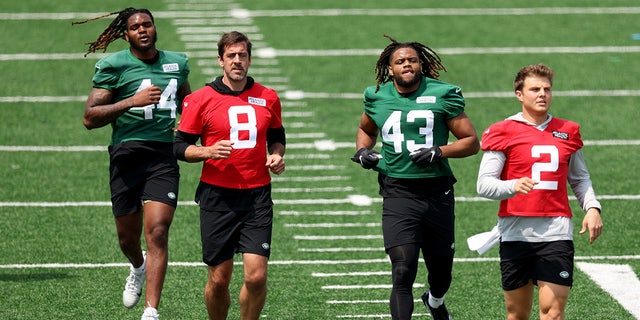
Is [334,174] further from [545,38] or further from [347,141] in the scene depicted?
[545,38]

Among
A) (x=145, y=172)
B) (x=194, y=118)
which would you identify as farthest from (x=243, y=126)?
(x=145, y=172)

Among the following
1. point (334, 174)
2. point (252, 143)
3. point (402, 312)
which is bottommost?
point (334, 174)

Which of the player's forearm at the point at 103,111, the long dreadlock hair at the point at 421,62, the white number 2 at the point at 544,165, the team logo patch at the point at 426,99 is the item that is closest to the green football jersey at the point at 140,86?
the player's forearm at the point at 103,111

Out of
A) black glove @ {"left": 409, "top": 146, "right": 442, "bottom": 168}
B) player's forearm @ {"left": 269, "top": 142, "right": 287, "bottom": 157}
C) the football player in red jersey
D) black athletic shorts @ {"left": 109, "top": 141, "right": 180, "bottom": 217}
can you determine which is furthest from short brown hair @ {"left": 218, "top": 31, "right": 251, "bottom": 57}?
the football player in red jersey

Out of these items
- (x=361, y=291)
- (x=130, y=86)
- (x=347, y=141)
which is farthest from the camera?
(x=347, y=141)

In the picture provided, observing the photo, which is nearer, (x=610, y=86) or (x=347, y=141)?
(x=347, y=141)

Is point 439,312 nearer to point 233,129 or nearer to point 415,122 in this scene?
point 415,122

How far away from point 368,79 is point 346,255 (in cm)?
610

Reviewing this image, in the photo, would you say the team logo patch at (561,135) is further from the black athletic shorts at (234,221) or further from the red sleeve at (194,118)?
the red sleeve at (194,118)

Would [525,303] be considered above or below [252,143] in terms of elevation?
below

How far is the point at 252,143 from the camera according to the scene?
809cm

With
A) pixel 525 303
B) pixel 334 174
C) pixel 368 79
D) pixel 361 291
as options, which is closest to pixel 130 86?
pixel 361 291

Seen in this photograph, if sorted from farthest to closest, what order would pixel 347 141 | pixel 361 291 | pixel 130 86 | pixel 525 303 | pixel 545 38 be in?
pixel 545 38
pixel 347 141
pixel 361 291
pixel 130 86
pixel 525 303

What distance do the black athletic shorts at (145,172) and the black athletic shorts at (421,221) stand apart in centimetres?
167
